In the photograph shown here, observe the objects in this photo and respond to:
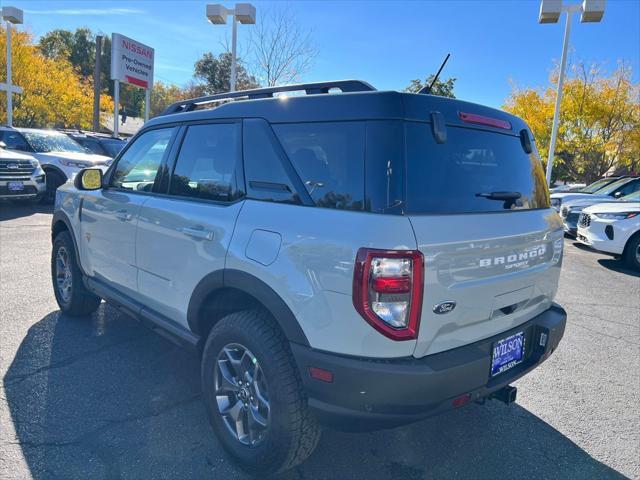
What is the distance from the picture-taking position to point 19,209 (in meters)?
11.0

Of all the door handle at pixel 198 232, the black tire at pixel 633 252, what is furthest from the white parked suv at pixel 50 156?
the black tire at pixel 633 252

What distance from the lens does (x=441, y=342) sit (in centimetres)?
204

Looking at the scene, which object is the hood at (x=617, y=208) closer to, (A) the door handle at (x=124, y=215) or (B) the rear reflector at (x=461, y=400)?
(B) the rear reflector at (x=461, y=400)

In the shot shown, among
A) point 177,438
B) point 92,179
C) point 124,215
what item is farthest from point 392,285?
point 92,179

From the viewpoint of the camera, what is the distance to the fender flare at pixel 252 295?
208 centimetres

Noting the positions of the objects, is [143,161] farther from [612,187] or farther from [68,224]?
[612,187]

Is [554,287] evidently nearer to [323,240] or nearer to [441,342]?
[441,342]

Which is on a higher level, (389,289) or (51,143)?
(51,143)

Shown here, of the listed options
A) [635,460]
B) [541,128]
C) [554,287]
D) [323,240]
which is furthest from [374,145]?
[541,128]

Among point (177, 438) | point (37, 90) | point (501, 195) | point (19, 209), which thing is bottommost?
point (177, 438)

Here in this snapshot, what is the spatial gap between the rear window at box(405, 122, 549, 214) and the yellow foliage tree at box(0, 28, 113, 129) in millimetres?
28306

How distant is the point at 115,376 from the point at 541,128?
21766 millimetres

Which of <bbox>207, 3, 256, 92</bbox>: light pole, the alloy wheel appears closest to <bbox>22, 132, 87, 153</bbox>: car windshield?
<bbox>207, 3, 256, 92</bbox>: light pole

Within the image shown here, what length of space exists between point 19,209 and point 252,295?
11.2 m
